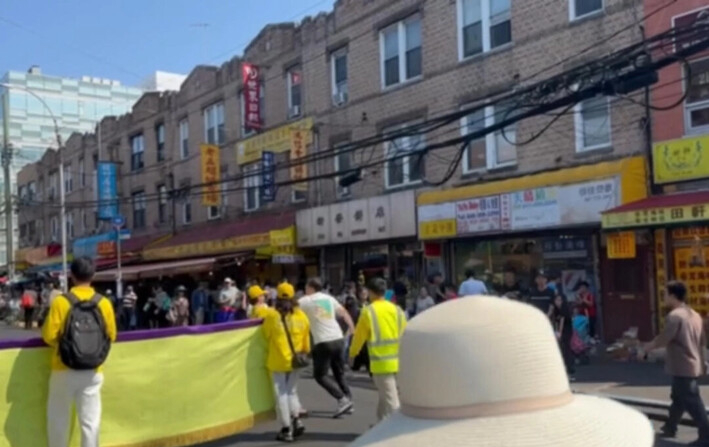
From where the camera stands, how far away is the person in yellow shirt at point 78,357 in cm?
666

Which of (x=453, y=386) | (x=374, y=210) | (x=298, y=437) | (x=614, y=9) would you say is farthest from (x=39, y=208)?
(x=453, y=386)

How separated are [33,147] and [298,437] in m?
79.2

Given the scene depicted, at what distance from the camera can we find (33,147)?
266 ft

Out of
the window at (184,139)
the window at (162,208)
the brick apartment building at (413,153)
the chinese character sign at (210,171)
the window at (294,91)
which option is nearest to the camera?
the brick apartment building at (413,153)

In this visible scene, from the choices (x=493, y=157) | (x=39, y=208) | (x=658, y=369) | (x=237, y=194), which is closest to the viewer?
(x=658, y=369)

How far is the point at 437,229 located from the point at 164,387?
12.4 meters

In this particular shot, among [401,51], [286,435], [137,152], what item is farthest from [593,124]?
[137,152]

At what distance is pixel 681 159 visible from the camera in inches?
583

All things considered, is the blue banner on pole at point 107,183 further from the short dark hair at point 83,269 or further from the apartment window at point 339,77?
the short dark hair at point 83,269

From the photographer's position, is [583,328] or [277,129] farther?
[277,129]

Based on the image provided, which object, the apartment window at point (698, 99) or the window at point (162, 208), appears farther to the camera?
the window at point (162, 208)

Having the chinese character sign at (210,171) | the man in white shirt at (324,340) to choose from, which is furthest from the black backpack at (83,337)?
the chinese character sign at (210,171)

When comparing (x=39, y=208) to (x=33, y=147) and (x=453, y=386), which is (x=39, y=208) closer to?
(x=33, y=147)

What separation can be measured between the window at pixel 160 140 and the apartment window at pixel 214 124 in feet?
13.7
